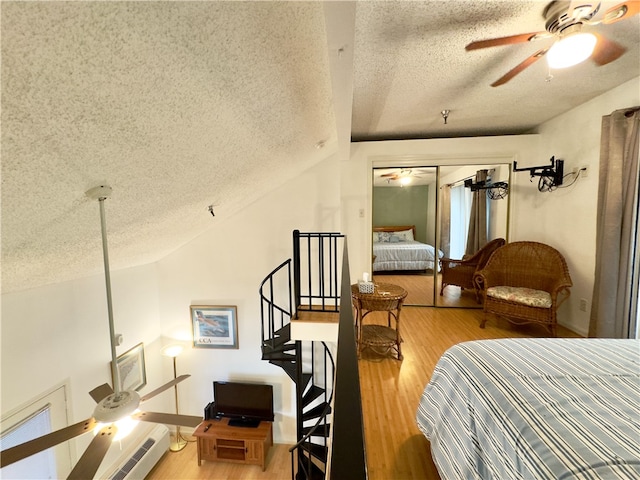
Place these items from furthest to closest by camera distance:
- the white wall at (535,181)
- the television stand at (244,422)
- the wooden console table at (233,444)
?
the television stand at (244,422) < the wooden console table at (233,444) < the white wall at (535,181)

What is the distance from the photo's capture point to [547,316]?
8.39 feet

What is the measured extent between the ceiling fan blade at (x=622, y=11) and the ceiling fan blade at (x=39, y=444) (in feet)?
10.5

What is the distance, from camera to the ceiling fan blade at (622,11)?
111 centimetres

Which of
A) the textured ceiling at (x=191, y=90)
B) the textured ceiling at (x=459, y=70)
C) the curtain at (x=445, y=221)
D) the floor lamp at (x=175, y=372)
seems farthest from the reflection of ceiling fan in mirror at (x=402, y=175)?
the floor lamp at (x=175, y=372)

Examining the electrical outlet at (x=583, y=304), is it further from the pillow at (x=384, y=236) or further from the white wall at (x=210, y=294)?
the white wall at (x=210, y=294)

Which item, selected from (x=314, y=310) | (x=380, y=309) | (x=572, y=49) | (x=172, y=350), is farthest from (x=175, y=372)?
(x=572, y=49)

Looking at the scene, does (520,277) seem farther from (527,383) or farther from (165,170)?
(165,170)

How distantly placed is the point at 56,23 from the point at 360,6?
129 cm

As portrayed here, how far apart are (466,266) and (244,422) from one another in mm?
4029

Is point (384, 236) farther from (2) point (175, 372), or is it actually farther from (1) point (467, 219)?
(2) point (175, 372)

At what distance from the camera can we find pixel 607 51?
1725 mm

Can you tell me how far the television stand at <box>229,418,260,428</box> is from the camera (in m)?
3.64

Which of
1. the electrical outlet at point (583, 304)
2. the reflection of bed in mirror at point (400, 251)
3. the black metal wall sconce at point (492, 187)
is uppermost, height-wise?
the black metal wall sconce at point (492, 187)

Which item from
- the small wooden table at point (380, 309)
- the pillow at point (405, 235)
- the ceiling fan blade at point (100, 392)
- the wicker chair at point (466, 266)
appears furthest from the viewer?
the pillow at point (405, 235)
